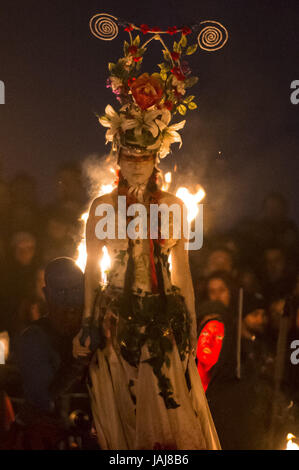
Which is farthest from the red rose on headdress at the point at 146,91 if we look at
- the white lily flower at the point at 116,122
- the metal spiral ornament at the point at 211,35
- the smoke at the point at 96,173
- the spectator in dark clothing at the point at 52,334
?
the spectator in dark clothing at the point at 52,334

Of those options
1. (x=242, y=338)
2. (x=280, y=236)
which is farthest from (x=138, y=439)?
(x=280, y=236)

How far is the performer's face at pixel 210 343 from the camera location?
3.53m

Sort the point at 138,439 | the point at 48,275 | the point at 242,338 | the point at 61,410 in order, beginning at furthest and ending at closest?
the point at 242,338 < the point at 48,275 < the point at 61,410 < the point at 138,439

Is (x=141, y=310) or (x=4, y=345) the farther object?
(x=4, y=345)

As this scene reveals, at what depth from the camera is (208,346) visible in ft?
11.7

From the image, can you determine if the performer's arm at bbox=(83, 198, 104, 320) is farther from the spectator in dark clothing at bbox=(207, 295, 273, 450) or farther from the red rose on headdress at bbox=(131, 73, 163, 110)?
the spectator in dark clothing at bbox=(207, 295, 273, 450)

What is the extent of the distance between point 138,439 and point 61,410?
22.5 inches

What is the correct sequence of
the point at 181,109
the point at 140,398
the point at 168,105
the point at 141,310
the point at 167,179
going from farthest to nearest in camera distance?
the point at 167,179 → the point at 181,109 → the point at 168,105 → the point at 141,310 → the point at 140,398

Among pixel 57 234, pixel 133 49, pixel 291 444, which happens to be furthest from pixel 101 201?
pixel 291 444

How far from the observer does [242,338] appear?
4.04 meters

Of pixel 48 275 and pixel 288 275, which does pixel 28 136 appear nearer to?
pixel 48 275

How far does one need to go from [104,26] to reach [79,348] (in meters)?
2.37

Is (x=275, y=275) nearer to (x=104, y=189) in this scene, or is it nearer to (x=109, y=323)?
(x=104, y=189)

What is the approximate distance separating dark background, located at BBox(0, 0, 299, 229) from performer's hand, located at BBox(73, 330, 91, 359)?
135 centimetres
